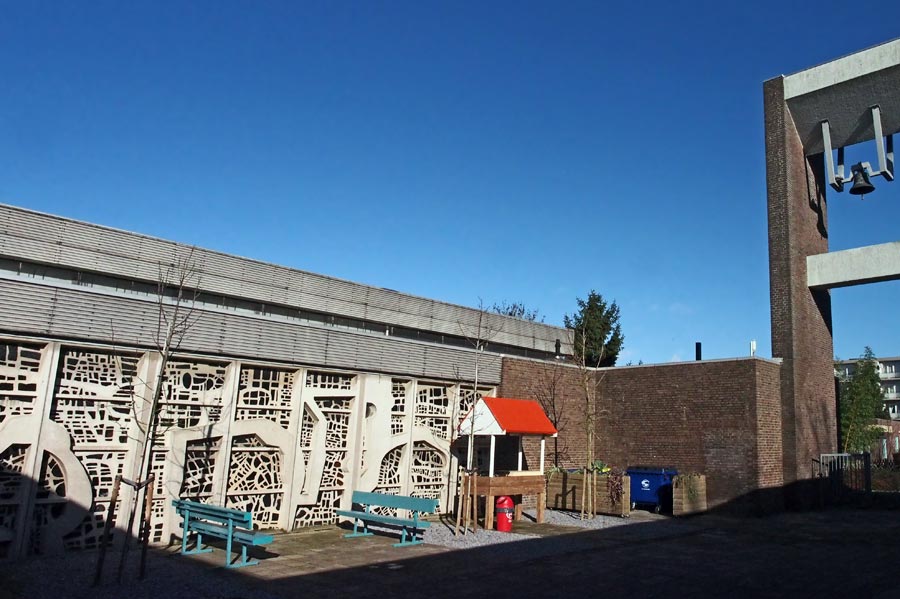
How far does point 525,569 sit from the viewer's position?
11.2m

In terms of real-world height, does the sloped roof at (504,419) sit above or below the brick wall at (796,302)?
below

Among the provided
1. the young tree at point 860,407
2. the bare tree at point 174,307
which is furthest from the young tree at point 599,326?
the bare tree at point 174,307

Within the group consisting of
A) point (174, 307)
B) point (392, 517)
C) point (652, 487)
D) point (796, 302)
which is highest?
point (796, 302)

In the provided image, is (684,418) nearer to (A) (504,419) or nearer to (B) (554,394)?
(B) (554,394)

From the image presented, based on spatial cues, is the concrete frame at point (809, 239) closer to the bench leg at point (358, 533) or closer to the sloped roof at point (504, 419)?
the sloped roof at point (504, 419)

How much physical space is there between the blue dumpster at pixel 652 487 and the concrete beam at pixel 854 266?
297 inches

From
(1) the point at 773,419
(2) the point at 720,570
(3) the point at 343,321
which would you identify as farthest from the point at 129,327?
(1) the point at 773,419

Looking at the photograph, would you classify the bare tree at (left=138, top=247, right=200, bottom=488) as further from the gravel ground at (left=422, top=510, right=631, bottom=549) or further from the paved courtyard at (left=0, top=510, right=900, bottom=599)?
the gravel ground at (left=422, top=510, right=631, bottom=549)

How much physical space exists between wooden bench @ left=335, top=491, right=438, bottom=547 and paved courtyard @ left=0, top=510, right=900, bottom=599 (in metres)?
0.38

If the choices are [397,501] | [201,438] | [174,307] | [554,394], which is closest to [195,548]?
[201,438]

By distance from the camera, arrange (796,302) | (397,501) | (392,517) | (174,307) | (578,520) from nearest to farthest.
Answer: (174,307) < (397,501) < (392,517) < (578,520) < (796,302)

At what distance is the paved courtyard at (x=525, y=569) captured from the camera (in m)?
9.49

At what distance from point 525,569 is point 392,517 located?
358 cm

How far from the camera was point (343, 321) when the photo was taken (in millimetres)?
17406
